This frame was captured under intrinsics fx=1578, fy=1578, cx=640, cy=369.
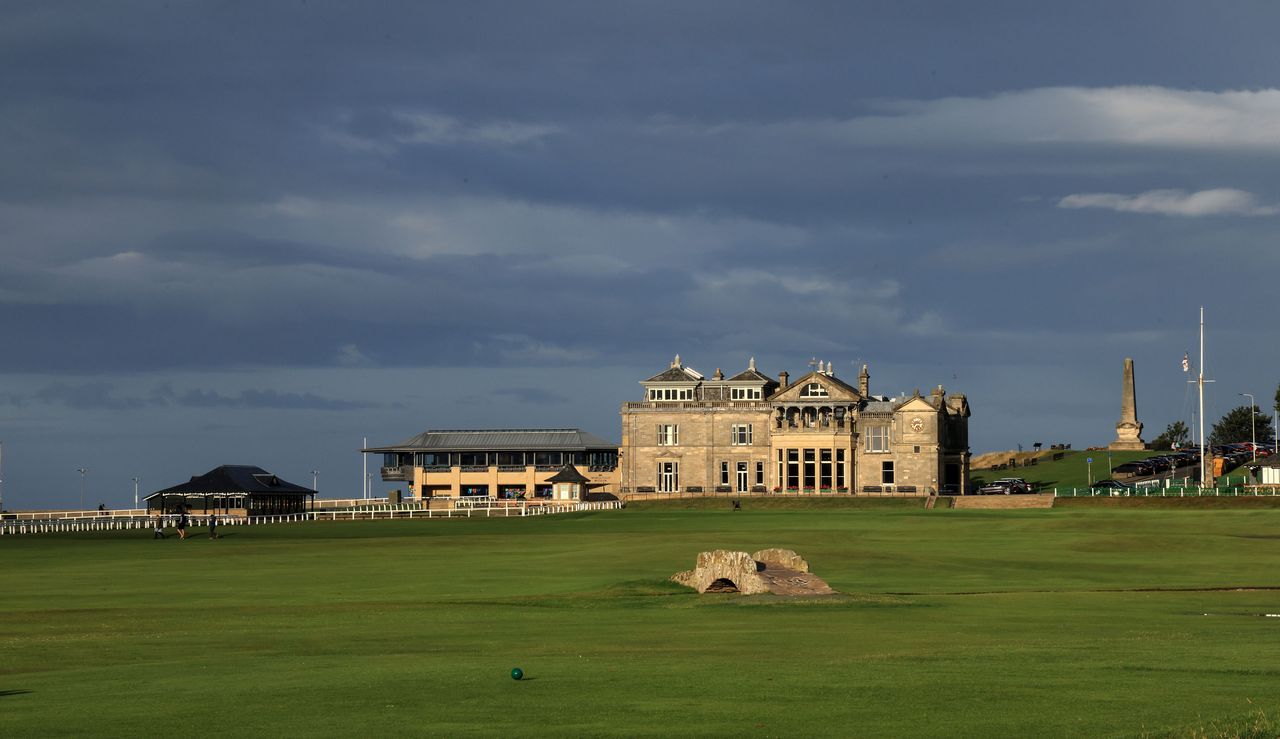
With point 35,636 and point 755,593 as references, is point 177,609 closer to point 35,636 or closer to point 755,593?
point 35,636

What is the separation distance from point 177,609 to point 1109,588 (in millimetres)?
30887

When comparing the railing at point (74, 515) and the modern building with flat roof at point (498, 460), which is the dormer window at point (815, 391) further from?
the railing at point (74, 515)

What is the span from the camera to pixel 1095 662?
29.3 m

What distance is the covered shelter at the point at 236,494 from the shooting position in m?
132

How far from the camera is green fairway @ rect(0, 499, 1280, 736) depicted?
2303 cm

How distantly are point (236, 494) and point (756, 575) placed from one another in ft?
315

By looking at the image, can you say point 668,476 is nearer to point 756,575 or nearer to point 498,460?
point 498,460

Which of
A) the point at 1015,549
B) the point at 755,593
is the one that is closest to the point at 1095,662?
the point at 755,593

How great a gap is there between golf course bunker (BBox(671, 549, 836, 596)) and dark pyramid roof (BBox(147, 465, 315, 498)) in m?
90.2

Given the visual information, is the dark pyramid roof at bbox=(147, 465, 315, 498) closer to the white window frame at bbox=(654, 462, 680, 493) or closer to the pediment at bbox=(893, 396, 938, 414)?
the white window frame at bbox=(654, 462, 680, 493)

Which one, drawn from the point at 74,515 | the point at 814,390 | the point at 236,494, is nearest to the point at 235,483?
the point at 236,494

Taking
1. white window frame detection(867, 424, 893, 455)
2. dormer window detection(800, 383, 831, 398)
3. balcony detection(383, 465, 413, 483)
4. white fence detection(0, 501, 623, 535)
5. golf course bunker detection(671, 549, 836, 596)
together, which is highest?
dormer window detection(800, 383, 831, 398)

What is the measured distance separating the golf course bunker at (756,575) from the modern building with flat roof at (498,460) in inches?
4972

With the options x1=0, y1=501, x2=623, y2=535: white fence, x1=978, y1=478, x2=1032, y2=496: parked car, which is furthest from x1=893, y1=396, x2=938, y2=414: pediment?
x1=0, y1=501, x2=623, y2=535: white fence
